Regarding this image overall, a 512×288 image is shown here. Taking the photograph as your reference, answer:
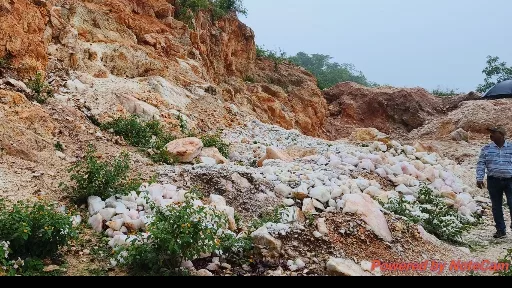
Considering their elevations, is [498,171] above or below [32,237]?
above

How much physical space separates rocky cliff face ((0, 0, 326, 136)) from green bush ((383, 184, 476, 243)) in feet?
14.6

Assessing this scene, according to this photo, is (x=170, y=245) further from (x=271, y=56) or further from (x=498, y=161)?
(x=271, y=56)

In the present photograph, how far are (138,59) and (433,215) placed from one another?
7.06 m

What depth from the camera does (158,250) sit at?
3213 mm

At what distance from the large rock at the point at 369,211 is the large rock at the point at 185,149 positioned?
7.79ft

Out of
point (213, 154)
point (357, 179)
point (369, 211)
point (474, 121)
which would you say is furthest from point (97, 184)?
point (474, 121)

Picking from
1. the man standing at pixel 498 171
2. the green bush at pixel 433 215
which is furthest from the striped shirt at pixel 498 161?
the green bush at pixel 433 215

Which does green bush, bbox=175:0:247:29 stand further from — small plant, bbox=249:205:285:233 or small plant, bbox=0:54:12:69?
small plant, bbox=249:205:285:233

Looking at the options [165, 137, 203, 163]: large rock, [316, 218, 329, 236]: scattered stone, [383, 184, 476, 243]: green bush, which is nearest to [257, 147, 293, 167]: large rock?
[165, 137, 203, 163]: large rock

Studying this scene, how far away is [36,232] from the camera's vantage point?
10.8ft

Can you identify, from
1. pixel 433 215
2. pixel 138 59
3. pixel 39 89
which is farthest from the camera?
pixel 138 59

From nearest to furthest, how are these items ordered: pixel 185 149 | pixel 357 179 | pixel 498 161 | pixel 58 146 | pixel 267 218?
1. pixel 267 218
2. pixel 498 161
3. pixel 58 146
4. pixel 357 179
5. pixel 185 149

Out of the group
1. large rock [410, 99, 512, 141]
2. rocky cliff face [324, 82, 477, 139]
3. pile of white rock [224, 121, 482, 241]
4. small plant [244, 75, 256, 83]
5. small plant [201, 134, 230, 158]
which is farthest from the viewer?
rocky cliff face [324, 82, 477, 139]

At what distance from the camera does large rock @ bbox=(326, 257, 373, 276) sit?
3434 mm
